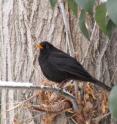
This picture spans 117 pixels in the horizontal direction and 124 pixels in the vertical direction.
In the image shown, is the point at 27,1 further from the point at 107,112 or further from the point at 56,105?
the point at 107,112

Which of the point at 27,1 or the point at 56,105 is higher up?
the point at 27,1

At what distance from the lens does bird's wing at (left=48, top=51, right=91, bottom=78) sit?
7.09 feet

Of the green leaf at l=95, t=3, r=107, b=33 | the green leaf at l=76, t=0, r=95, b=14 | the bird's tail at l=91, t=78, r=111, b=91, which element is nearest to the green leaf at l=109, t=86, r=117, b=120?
the green leaf at l=76, t=0, r=95, b=14

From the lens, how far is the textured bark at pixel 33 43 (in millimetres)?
2291

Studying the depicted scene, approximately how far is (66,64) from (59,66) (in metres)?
0.11

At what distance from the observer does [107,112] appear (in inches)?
88.4

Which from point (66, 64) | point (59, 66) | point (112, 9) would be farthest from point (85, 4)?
point (59, 66)

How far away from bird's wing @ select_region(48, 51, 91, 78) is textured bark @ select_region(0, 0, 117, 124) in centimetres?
6

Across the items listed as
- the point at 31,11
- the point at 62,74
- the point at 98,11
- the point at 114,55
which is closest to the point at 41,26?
the point at 31,11

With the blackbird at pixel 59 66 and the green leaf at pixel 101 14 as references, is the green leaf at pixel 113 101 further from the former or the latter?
the blackbird at pixel 59 66

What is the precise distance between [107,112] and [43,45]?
574 mm

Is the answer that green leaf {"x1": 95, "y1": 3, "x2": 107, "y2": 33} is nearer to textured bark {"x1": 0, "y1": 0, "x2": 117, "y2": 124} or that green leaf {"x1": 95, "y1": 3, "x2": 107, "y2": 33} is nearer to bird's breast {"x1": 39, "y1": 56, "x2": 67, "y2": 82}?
textured bark {"x1": 0, "y1": 0, "x2": 117, "y2": 124}

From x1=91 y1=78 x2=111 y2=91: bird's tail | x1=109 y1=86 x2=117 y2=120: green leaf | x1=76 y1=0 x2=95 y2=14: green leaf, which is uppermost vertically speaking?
x1=76 y1=0 x2=95 y2=14: green leaf

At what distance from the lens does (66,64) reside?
231cm
